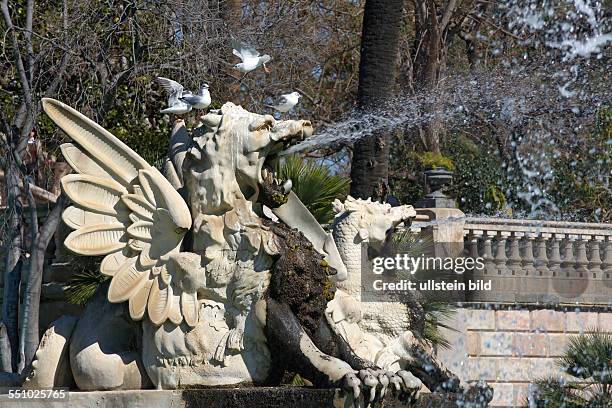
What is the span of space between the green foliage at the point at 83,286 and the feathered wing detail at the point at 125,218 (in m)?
5.50

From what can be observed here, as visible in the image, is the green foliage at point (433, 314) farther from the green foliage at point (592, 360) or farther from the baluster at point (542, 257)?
the baluster at point (542, 257)

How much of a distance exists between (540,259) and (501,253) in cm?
51

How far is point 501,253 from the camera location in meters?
16.1

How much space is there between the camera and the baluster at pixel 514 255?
1625 cm

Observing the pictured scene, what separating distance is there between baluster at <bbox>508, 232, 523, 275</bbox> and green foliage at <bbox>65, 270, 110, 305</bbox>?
5365 mm

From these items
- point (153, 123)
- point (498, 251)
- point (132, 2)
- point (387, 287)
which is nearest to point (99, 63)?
point (132, 2)

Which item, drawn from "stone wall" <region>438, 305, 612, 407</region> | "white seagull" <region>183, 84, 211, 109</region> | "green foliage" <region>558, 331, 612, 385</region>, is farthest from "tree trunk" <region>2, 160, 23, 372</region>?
"green foliage" <region>558, 331, 612, 385</region>

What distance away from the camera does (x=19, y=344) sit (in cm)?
1372

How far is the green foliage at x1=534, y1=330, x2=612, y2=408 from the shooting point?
12.7 metres

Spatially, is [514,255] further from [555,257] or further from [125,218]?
[125,218]

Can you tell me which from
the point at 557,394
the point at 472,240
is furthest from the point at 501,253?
the point at 557,394

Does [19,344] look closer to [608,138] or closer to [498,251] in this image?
[498,251]

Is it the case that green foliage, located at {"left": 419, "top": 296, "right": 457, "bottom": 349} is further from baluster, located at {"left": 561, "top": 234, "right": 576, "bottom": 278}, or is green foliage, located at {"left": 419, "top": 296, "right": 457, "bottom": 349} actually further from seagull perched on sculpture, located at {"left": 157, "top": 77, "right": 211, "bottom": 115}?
baluster, located at {"left": 561, "top": 234, "right": 576, "bottom": 278}

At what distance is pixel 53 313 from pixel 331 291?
371 inches
